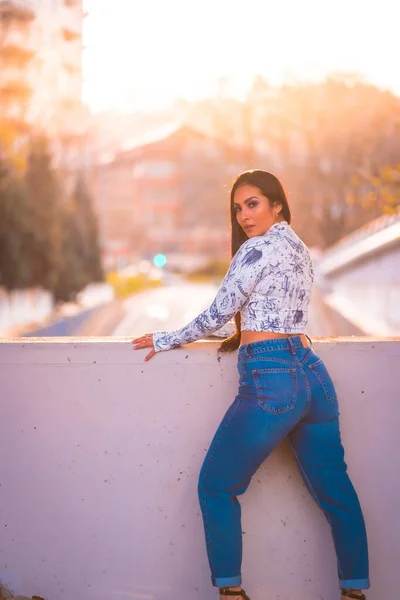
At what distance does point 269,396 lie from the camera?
7.48 feet

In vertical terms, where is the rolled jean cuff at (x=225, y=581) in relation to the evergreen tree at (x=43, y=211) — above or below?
below

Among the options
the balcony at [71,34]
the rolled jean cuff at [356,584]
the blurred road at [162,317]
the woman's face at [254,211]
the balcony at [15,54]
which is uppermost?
the balcony at [15,54]

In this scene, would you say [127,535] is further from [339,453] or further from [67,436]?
[339,453]

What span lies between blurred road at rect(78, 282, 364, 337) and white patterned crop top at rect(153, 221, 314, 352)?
26.9ft

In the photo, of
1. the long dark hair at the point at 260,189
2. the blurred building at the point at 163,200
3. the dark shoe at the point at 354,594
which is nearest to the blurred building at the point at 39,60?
the long dark hair at the point at 260,189

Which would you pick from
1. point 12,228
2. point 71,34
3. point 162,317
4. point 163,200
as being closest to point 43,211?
point 12,228

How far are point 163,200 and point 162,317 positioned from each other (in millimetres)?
48170

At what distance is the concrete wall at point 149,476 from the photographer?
2664 mm

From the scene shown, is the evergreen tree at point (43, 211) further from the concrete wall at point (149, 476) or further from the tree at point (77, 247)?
the concrete wall at point (149, 476)

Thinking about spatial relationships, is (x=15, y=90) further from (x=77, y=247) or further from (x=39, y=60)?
(x=77, y=247)

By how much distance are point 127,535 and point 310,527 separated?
2.01ft

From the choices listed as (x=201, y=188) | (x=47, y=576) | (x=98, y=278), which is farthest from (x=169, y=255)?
(x=47, y=576)

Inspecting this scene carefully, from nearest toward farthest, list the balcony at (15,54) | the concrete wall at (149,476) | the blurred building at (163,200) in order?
1. the concrete wall at (149,476)
2. the balcony at (15,54)
3. the blurred building at (163,200)

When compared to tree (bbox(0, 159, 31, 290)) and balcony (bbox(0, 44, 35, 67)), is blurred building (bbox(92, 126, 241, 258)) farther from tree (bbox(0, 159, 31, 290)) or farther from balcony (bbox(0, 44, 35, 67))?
balcony (bbox(0, 44, 35, 67))
